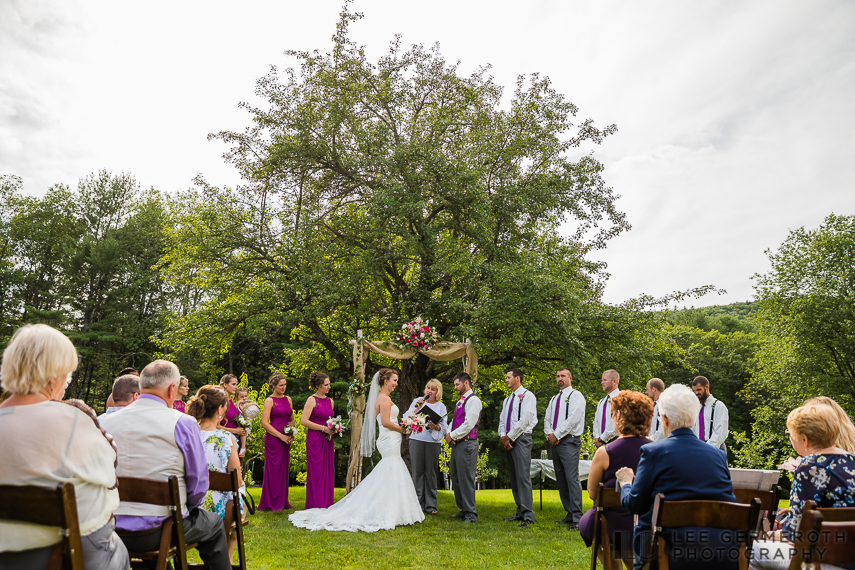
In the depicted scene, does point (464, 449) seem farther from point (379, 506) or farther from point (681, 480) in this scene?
point (681, 480)

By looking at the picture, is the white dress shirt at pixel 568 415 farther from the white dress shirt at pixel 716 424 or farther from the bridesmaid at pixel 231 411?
the bridesmaid at pixel 231 411

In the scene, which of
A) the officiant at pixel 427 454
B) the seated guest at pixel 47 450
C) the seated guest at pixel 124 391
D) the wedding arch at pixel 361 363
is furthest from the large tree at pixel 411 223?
the seated guest at pixel 47 450

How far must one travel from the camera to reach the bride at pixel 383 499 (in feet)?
25.4

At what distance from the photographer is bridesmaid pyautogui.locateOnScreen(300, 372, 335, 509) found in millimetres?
9203

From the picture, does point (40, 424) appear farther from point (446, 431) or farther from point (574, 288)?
point (574, 288)

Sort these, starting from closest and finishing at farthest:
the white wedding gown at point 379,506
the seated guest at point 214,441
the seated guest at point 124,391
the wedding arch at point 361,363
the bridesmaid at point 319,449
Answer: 1. the seated guest at point 214,441
2. the seated guest at point 124,391
3. the white wedding gown at point 379,506
4. the bridesmaid at point 319,449
5. the wedding arch at point 361,363

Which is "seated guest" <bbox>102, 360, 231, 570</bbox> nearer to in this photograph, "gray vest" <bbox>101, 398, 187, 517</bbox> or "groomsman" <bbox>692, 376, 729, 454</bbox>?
"gray vest" <bbox>101, 398, 187, 517</bbox>

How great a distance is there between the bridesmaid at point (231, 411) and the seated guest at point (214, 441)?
159 inches

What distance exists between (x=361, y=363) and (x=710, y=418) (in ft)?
20.6

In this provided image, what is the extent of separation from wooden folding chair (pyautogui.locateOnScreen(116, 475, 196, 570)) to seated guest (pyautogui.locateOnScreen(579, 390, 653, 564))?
2.86 metres

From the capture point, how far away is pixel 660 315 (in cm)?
1291

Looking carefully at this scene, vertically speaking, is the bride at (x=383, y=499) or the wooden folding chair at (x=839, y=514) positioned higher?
the wooden folding chair at (x=839, y=514)

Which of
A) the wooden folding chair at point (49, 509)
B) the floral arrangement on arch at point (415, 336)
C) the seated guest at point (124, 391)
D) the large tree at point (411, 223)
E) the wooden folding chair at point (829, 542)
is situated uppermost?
the large tree at point (411, 223)

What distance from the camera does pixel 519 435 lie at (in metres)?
8.87
